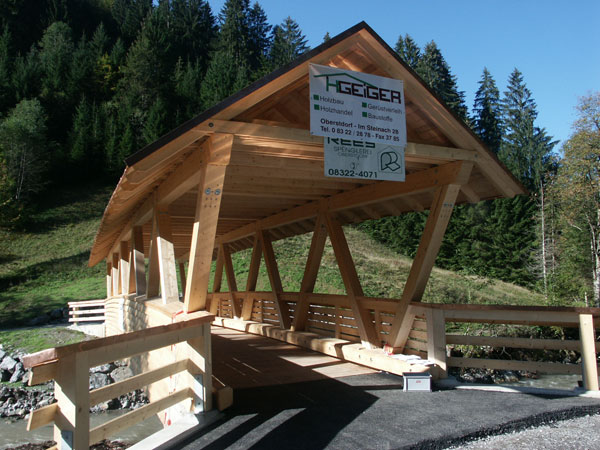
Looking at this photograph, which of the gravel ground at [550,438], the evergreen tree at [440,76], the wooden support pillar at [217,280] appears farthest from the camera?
the evergreen tree at [440,76]

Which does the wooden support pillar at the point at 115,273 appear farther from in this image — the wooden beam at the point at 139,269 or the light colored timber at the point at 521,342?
the light colored timber at the point at 521,342

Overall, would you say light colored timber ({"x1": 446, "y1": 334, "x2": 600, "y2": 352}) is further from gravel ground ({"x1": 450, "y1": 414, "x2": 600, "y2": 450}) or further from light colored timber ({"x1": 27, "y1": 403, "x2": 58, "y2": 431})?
light colored timber ({"x1": 27, "y1": 403, "x2": 58, "y2": 431})

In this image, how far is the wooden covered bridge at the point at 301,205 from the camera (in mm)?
4254

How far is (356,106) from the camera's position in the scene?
A: 511cm

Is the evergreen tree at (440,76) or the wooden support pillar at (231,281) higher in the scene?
the evergreen tree at (440,76)

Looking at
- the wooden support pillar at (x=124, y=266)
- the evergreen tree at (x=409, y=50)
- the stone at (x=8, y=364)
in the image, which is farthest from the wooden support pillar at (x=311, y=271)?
the evergreen tree at (x=409, y=50)

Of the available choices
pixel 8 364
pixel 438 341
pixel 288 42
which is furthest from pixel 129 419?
pixel 288 42

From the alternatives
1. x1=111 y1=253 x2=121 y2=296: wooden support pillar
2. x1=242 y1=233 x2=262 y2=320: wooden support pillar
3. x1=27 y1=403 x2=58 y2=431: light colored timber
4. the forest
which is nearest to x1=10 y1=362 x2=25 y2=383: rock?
x1=111 y1=253 x2=121 y2=296: wooden support pillar

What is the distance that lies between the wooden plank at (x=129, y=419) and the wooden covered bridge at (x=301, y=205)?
2 cm

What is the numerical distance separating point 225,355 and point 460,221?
3183 centimetres

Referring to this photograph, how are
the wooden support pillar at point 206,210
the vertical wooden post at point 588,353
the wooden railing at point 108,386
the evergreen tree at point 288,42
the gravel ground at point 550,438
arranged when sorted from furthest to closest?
the evergreen tree at point 288,42
the vertical wooden post at point 588,353
the wooden support pillar at point 206,210
the gravel ground at point 550,438
the wooden railing at point 108,386

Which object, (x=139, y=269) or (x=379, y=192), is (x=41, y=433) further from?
(x=379, y=192)

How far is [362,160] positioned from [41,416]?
12.3 feet

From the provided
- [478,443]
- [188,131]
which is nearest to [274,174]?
[188,131]
